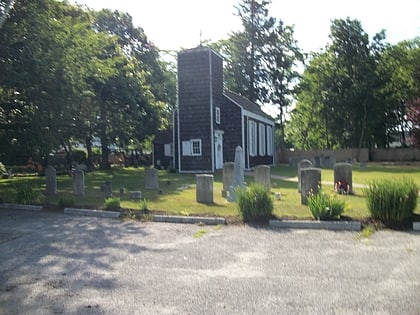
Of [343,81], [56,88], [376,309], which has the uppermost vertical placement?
[343,81]

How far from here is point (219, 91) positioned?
32.6 meters

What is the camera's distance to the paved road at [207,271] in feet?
16.9

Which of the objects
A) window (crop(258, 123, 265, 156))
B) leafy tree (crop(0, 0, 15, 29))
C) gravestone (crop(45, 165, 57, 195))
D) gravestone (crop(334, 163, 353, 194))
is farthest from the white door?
leafy tree (crop(0, 0, 15, 29))

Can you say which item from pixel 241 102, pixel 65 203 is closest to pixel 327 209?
pixel 65 203

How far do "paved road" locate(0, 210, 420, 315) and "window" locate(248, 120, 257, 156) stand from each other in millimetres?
25578

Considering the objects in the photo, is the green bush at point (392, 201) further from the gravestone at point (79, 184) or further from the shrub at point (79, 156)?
the shrub at point (79, 156)

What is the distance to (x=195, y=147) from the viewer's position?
31703 mm

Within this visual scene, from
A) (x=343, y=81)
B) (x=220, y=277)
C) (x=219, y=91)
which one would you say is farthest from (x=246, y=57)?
(x=220, y=277)

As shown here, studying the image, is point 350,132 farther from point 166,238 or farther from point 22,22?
point 166,238

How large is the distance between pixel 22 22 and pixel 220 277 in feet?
46.9

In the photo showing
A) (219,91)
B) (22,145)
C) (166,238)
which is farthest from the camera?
(219,91)

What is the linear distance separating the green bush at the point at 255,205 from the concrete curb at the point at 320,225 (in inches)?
18.7

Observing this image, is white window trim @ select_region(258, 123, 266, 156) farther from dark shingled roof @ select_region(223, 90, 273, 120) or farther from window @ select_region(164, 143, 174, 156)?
window @ select_region(164, 143, 174, 156)

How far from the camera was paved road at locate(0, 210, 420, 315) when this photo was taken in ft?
16.9
